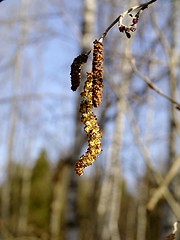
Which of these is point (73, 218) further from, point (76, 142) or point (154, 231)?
point (154, 231)

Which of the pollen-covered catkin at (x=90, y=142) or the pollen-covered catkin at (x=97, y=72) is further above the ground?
the pollen-covered catkin at (x=97, y=72)

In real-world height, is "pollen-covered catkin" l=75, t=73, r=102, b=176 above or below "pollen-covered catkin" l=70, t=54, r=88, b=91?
below

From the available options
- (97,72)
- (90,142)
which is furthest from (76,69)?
(90,142)

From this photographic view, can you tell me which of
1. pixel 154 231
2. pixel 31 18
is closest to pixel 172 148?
pixel 31 18

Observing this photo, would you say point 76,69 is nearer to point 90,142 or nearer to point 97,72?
point 97,72
